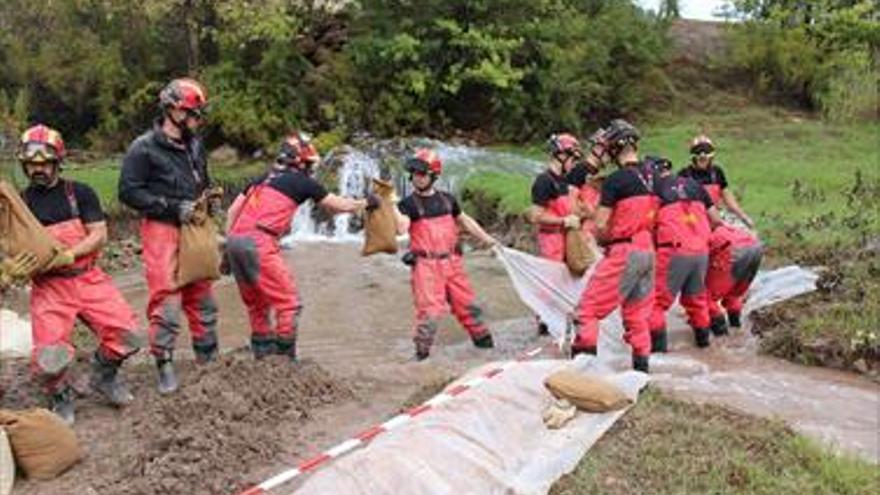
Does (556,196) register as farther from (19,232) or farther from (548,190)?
(19,232)

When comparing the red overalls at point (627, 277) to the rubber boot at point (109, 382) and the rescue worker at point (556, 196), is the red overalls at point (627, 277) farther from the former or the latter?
the rubber boot at point (109, 382)

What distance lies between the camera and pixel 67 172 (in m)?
21.1

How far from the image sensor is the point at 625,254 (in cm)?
866

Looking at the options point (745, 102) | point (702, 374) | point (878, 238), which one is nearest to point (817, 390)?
point (702, 374)

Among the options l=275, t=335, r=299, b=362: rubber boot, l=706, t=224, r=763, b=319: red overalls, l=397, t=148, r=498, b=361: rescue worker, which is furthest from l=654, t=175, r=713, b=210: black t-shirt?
l=275, t=335, r=299, b=362: rubber boot

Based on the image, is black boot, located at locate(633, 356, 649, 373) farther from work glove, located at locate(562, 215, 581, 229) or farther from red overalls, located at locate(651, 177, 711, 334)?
work glove, located at locate(562, 215, 581, 229)

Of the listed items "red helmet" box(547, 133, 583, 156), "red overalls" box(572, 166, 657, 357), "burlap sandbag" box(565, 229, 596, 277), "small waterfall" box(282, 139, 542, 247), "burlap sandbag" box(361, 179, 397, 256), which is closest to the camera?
"red overalls" box(572, 166, 657, 357)

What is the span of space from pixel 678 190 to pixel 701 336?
1370 mm

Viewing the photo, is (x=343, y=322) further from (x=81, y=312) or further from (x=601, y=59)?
(x=601, y=59)

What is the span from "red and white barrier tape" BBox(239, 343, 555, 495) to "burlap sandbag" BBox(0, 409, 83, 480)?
3.82 ft

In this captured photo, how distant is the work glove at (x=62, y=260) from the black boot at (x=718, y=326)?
6.18m

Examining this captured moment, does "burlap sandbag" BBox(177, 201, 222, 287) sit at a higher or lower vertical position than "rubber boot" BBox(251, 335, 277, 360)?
higher

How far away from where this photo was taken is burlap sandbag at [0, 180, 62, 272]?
263 inches

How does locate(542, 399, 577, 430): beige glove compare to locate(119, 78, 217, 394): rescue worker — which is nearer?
locate(542, 399, 577, 430): beige glove
